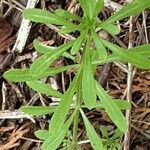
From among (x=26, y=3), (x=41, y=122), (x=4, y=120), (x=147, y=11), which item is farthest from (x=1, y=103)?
(x=147, y=11)

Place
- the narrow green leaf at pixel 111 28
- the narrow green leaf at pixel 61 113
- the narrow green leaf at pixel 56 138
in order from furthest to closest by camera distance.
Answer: the narrow green leaf at pixel 56 138 → the narrow green leaf at pixel 61 113 → the narrow green leaf at pixel 111 28

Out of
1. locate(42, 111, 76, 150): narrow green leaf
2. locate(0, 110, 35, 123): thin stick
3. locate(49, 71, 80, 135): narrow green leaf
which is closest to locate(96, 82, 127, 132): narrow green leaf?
locate(49, 71, 80, 135): narrow green leaf

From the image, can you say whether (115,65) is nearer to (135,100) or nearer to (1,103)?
(135,100)

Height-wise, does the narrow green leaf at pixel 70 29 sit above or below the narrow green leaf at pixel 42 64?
above

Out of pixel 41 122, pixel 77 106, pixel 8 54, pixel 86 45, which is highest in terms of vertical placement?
pixel 86 45

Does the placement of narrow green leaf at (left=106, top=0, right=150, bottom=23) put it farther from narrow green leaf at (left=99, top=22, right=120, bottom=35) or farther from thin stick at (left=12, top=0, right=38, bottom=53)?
thin stick at (left=12, top=0, right=38, bottom=53)

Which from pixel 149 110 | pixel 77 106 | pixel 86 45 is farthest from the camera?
pixel 149 110

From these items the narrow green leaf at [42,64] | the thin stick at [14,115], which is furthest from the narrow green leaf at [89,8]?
the thin stick at [14,115]

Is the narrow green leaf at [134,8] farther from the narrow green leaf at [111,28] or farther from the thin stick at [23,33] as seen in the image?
the thin stick at [23,33]
